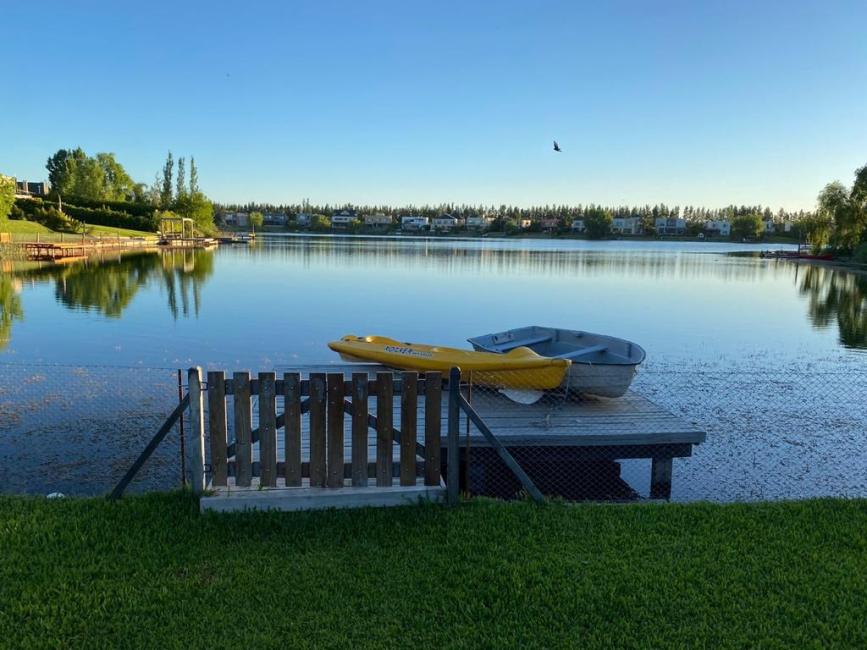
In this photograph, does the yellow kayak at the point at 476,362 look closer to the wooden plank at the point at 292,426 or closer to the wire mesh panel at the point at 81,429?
the wooden plank at the point at 292,426

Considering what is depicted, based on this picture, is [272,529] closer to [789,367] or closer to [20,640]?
[20,640]

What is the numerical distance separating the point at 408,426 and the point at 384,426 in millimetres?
208

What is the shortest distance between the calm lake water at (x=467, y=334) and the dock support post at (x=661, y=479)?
207 mm

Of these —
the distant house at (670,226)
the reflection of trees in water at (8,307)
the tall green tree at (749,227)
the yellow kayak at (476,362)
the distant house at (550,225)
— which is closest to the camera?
the yellow kayak at (476,362)

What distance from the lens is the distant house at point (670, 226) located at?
179062 millimetres

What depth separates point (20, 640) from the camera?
3674 millimetres

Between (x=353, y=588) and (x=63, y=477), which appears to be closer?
(x=353, y=588)

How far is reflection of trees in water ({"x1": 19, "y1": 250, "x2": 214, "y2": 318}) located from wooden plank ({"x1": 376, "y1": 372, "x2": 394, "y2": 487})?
18.6 meters

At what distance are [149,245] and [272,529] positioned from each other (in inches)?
2820

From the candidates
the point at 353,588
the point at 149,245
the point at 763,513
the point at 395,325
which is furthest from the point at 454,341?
the point at 149,245

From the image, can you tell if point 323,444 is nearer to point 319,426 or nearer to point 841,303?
point 319,426

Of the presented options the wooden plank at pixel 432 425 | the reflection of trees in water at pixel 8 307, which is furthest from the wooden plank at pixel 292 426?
the reflection of trees in water at pixel 8 307

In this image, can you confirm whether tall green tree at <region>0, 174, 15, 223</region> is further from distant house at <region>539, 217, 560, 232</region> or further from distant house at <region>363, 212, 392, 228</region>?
distant house at <region>539, 217, 560, 232</region>

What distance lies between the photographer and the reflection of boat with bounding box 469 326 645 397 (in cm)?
908
